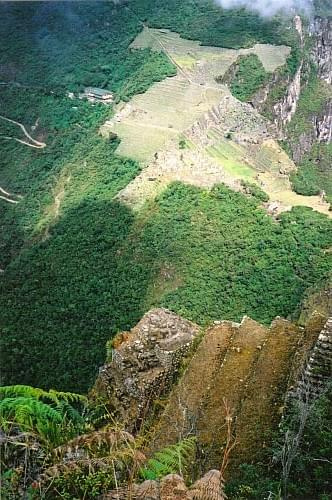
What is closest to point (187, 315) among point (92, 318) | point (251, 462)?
point (92, 318)

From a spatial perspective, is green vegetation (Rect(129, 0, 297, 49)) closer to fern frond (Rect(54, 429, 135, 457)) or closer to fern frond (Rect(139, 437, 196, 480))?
fern frond (Rect(139, 437, 196, 480))

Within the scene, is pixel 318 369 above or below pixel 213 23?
above

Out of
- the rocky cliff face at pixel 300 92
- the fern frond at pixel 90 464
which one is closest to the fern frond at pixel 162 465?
the fern frond at pixel 90 464

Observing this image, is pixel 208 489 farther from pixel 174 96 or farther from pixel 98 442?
pixel 174 96

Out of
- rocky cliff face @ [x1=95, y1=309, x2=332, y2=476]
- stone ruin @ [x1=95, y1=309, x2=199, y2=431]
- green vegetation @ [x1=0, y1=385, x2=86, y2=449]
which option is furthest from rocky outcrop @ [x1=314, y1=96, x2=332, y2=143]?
green vegetation @ [x1=0, y1=385, x2=86, y2=449]

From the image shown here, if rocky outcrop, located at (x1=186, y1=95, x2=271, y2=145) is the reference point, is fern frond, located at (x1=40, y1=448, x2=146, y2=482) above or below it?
above

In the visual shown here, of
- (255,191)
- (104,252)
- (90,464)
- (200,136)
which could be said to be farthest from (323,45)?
(90,464)
